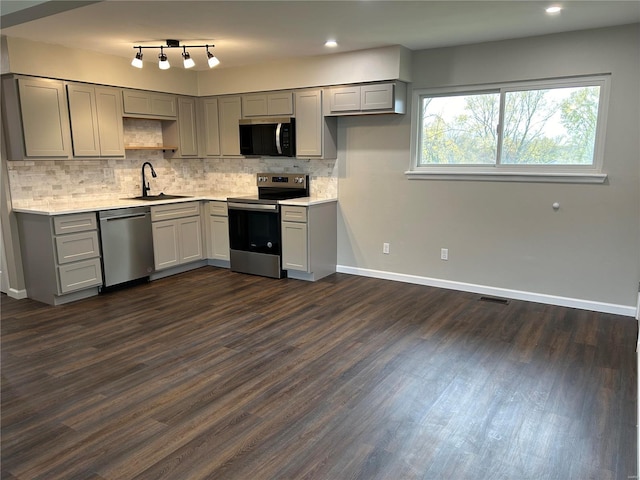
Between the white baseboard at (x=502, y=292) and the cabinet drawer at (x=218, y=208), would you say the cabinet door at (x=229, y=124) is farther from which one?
the white baseboard at (x=502, y=292)

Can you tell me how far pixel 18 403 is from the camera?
2654 millimetres

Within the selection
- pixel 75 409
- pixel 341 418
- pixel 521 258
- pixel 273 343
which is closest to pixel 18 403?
pixel 75 409

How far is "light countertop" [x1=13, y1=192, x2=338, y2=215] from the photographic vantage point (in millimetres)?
4270

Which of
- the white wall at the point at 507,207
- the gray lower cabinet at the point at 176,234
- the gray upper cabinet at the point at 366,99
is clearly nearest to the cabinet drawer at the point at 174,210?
the gray lower cabinet at the point at 176,234

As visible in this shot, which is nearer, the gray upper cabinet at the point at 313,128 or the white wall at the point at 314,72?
the white wall at the point at 314,72

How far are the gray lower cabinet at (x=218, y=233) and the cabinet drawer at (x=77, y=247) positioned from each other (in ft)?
4.78

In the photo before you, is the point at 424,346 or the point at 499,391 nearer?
the point at 499,391

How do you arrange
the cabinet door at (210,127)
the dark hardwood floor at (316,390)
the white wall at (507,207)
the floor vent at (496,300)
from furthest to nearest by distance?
the cabinet door at (210,127) → the floor vent at (496,300) → the white wall at (507,207) → the dark hardwood floor at (316,390)

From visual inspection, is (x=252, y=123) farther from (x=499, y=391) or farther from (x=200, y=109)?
(x=499, y=391)

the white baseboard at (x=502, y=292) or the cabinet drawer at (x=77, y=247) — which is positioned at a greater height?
the cabinet drawer at (x=77, y=247)

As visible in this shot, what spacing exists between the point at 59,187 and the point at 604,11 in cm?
512

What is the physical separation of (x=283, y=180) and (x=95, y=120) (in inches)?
84.1

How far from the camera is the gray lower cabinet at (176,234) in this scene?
512 centimetres

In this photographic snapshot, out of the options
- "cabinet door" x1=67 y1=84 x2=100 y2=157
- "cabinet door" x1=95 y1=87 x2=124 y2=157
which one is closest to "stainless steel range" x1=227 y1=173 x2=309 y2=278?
"cabinet door" x1=95 y1=87 x2=124 y2=157
